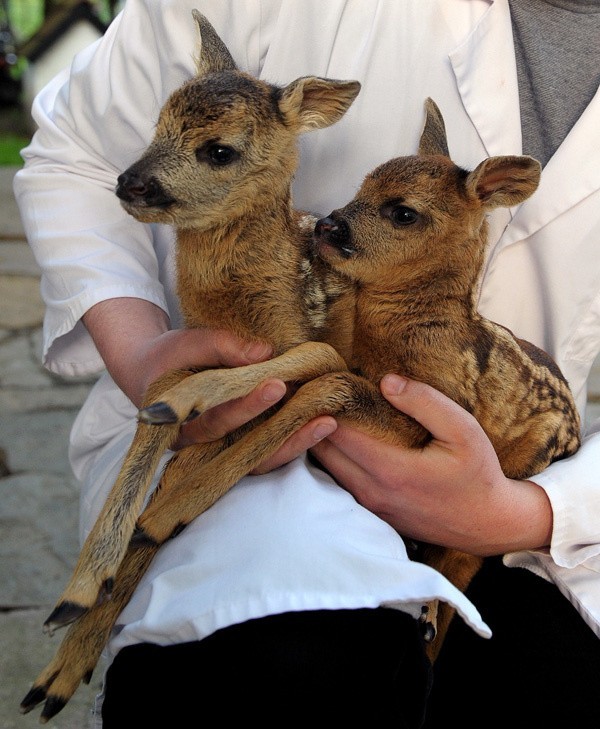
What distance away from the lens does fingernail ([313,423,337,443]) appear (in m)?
1.84

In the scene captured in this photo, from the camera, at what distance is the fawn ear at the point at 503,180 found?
72.8 inches

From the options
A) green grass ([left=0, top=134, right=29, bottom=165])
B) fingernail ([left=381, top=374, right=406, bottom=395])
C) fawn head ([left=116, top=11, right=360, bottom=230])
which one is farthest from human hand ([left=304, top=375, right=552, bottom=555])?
green grass ([left=0, top=134, right=29, bottom=165])

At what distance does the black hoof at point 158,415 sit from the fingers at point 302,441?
0.80 ft

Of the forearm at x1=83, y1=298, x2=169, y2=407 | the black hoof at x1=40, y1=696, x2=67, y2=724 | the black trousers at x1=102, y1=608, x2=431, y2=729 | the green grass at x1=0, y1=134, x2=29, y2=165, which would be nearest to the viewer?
the black trousers at x1=102, y1=608, x2=431, y2=729

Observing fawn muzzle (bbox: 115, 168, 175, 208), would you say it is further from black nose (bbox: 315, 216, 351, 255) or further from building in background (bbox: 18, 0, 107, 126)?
building in background (bbox: 18, 0, 107, 126)

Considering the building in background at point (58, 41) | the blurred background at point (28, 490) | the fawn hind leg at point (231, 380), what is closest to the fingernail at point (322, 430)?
the fawn hind leg at point (231, 380)

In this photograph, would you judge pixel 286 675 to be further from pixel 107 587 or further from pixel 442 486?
pixel 442 486

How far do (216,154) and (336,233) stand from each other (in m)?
0.28

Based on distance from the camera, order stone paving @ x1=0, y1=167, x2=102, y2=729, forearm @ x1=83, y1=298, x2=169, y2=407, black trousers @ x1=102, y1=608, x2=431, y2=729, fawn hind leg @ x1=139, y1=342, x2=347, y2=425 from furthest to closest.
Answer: stone paving @ x1=0, y1=167, x2=102, y2=729, forearm @ x1=83, y1=298, x2=169, y2=407, fawn hind leg @ x1=139, y1=342, x2=347, y2=425, black trousers @ x1=102, y1=608, x2=431, y2=729

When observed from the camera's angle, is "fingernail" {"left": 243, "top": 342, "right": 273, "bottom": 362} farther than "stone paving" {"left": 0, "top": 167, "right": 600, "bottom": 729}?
No

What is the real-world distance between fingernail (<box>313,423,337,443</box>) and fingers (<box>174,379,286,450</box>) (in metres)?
0.10

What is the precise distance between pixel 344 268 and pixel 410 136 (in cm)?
49

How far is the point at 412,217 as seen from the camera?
1.94 metres

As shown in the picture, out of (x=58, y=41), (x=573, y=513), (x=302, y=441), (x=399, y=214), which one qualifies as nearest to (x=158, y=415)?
(x=302, y=441)
